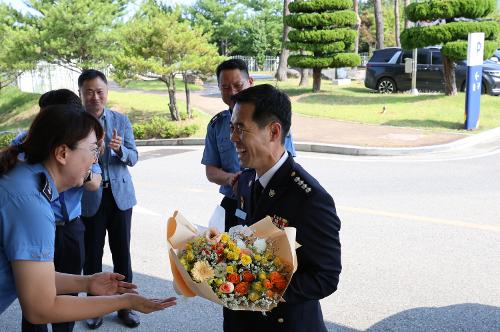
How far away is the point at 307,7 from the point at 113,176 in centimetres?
1858

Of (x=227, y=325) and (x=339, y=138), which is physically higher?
(x=227, y=325)

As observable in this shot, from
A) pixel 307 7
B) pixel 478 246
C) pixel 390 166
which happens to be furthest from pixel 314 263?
pixel 307 7

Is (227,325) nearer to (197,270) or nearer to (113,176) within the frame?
(197,270)

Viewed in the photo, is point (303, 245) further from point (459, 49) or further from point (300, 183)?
point (459, 49)

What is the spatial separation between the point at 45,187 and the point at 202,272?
724mm

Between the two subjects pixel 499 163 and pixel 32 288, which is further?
pixel 499 163

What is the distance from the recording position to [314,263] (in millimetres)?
2344

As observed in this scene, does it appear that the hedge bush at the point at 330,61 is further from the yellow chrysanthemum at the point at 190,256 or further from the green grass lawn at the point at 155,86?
the yellow chrysanthemum at the point at 190,256

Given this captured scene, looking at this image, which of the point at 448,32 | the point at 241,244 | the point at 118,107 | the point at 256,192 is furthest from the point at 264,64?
the point at 241,244

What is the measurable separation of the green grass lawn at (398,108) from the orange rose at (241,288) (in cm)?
1400

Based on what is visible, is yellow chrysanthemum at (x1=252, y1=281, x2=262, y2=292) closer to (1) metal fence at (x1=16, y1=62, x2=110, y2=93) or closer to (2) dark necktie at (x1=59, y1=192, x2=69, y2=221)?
(2) dark necktie at (x1=59, y1=192, x2=69, y2=221)

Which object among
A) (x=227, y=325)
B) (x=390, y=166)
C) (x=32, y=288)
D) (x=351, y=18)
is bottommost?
(x=390, y=166)

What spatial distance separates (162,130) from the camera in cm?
1688

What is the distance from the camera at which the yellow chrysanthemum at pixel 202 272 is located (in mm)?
2121
